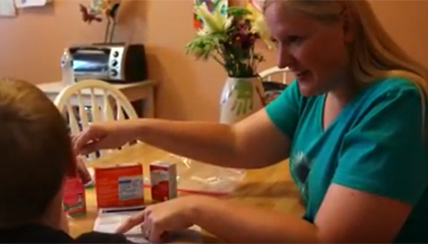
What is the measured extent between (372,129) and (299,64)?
0.67 ft

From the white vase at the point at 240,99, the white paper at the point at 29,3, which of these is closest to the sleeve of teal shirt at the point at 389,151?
the white vase at the point at 240,99

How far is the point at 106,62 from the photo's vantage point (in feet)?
11.5

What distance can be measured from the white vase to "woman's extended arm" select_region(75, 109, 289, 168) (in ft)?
0.98

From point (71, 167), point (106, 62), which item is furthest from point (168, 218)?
point (106, 62)

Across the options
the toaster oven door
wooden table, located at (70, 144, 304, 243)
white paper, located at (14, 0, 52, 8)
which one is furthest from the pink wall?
wooden table, located at (70, 144, 304, 243)

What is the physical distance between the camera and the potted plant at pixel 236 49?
6.51 ft

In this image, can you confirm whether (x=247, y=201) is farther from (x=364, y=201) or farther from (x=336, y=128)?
(x=364, y=201)

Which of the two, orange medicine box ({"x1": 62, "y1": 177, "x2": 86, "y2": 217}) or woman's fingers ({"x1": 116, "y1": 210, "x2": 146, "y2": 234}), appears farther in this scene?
orange medicine box ({"x1": 62, "y1": 177, "x2": 86, "y2": 217})

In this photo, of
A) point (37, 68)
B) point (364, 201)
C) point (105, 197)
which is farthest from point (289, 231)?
point (37, 68)

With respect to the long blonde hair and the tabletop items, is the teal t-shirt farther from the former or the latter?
the tabletop items

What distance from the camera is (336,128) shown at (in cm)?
129

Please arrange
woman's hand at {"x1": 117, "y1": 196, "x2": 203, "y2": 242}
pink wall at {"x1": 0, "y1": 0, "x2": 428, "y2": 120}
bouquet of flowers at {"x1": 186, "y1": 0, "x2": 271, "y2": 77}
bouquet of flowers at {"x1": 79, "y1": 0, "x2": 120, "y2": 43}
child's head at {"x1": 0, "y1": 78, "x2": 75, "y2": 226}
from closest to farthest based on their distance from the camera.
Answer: child's head at {"x1": 0, "y1": 78, "x2": 75, "y2": 226} → woman's hand at {"x1": 117, "y1": 196, "x2": 203, "y2": 242} → bouquet of flowers at {"x1": 186, "y1": 0, "x2": 271, "y2": 77} → pink wall at {"x1": 0, "y1": 0, "x2": 428, "y2": 120} → bouquet of flowers at {"x1": 79, "y1": 0, "x2": 120, "y2": 43}

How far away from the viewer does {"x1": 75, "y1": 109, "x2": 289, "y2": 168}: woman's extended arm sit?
64.3 inches

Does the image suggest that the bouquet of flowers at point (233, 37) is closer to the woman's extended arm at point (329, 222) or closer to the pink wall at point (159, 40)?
the woman's extended arm at point (329, 222)
